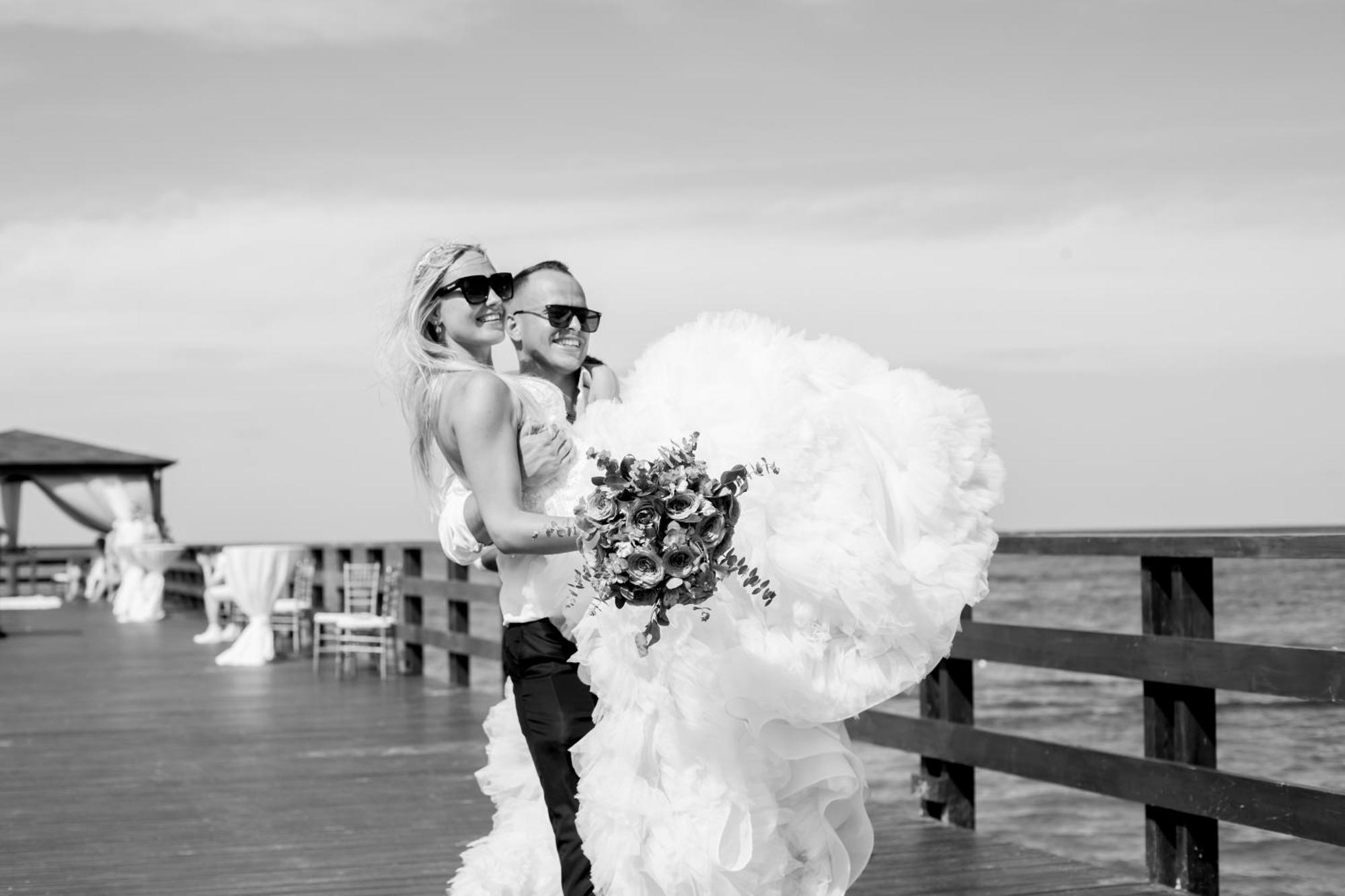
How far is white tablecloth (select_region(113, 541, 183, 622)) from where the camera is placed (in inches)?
823

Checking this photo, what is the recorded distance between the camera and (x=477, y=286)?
11.3 feet

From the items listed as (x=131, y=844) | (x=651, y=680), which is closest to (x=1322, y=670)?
(x=651, y=680)

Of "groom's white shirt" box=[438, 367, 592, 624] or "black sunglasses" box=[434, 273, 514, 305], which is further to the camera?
"black sunglasses" box=[434, 273, 514, 305]

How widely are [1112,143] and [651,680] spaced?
573 inches

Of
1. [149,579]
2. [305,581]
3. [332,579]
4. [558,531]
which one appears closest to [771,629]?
[558,531]

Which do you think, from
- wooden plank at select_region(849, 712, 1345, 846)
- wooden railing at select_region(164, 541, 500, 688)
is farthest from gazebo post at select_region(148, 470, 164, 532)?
wooden plank at select_region(849, 712, 1345, 846)

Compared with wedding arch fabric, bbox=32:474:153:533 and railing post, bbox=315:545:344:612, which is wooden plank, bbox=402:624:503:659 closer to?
railing post, bbox=315:545:344:612

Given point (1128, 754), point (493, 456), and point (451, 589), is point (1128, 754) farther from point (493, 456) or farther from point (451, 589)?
point (493, 456)

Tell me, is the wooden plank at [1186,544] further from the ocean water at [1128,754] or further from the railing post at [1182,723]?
the ocean water at [1128,754]

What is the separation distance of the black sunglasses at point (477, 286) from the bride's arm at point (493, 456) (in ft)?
0.94

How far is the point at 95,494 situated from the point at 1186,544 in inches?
1090

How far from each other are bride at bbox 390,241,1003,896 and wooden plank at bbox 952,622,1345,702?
1.21m

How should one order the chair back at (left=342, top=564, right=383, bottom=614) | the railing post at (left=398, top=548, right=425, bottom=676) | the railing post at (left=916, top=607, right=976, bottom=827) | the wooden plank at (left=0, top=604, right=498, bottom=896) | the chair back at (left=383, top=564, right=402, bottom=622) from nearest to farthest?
1. the wooden plank at (left=0, top=604, right=498, bottom=896)
2. the railing post at (left=916, top=607, right=976, bottom=827)
3. the railing post at (left=398, top=548, right=425, bottom=676)
4. the chair back at (left=383, top=564, right=402, bottom=622)
5. the chair back at (left=342, top=564, right=383, bottom=614)

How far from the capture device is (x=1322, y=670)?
4004mm
